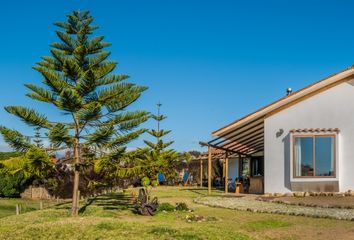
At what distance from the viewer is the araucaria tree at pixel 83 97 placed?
14109 mm

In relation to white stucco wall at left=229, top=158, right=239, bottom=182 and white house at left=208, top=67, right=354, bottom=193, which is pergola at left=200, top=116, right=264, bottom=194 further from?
white stucco wall at left=229, top=158, right=239, bottom=182

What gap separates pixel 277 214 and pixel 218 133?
735 centimetres

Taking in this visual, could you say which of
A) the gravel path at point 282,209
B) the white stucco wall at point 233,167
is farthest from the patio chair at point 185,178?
the gravel path at point 282,209

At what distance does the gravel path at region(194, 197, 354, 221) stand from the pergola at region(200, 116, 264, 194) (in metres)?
4.11

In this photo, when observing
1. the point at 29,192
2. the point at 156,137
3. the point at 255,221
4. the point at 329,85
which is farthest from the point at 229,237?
the point at 156,137

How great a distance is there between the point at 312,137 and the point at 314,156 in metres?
0.74

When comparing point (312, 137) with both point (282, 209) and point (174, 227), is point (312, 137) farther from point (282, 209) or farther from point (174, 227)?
point (174, 227)

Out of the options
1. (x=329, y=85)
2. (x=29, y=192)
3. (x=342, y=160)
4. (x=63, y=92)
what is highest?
(x=329, y=85)

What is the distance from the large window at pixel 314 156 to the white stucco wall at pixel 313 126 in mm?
260

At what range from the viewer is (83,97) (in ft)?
47.9

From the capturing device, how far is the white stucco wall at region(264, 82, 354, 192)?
736 inches

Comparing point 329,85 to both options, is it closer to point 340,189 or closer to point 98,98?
point 340,189

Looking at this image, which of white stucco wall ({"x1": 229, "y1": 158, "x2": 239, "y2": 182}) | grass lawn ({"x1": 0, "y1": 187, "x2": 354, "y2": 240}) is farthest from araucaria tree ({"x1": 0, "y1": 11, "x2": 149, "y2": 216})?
white stucco wall ({"x1": 229, "y1": 158, "x2": 239, "y2": 182})

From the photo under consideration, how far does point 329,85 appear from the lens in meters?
19.0
